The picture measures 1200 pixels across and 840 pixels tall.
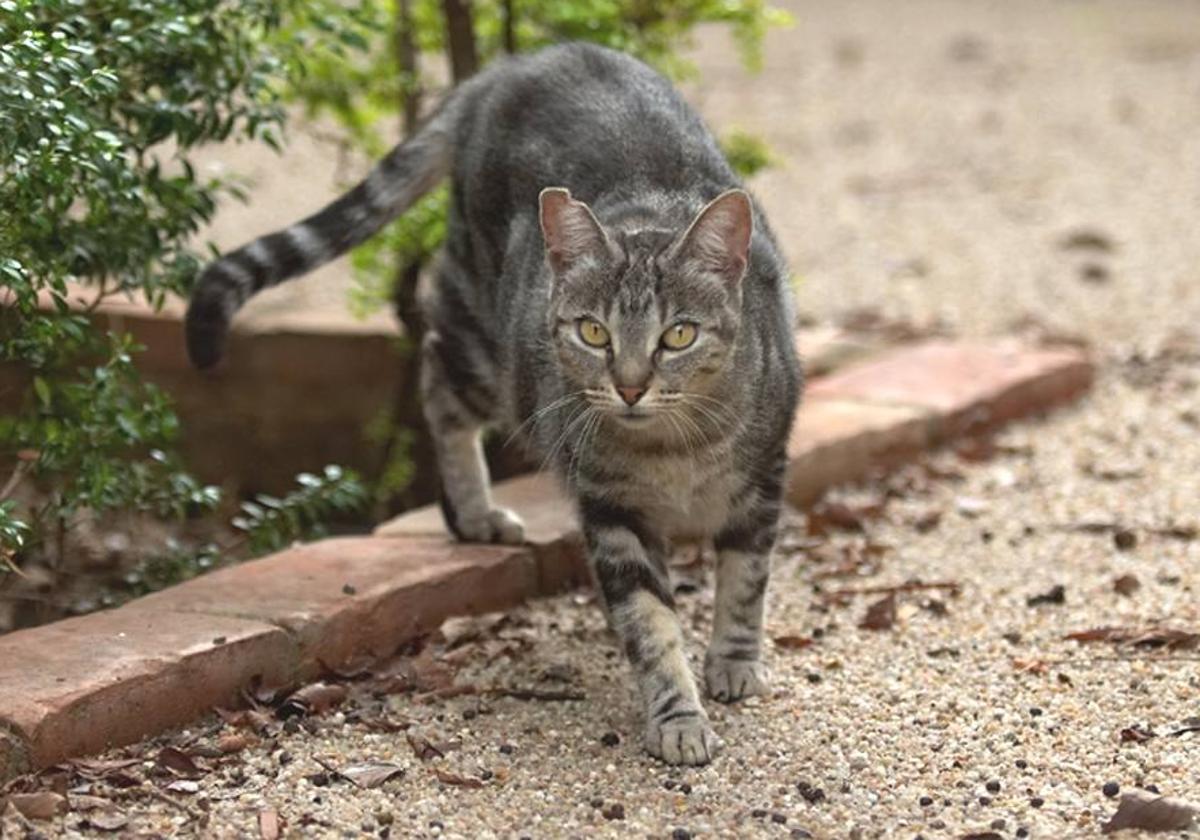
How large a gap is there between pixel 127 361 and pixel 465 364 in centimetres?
98

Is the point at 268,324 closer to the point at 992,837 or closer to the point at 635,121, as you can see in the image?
the point at 635,121

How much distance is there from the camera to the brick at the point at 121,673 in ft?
11.2

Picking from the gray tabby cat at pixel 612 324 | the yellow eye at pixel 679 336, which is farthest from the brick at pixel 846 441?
the yellow eye at pixel 679 336

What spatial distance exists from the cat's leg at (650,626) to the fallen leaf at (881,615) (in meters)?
0.60

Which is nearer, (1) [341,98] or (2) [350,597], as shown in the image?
(2) [350,597]

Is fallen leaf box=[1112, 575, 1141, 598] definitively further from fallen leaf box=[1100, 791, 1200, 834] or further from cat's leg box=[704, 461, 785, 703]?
fallen leaf box=[1100, 791, 1200, 834]

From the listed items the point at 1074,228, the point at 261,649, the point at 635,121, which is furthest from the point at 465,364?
the point at 1074,228

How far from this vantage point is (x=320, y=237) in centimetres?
449

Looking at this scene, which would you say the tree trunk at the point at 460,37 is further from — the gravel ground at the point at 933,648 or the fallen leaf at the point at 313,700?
the fallen leaf at the point at 313,700

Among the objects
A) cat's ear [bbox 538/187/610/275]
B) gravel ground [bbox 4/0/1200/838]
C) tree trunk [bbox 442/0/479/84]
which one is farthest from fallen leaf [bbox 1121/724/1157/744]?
tree trunk [bbox 442/0/479/84]

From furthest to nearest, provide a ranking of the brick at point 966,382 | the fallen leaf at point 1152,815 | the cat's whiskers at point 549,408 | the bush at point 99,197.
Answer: the brick at point 966,382 < the cat's whiskers at point 549,408 < the bush at point 99,197 < the fallen leaf at point 1152,815

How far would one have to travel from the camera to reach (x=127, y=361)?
411 centimetres

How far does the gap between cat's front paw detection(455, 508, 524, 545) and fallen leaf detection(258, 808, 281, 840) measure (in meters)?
1.41

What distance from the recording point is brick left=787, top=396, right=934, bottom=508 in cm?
539
